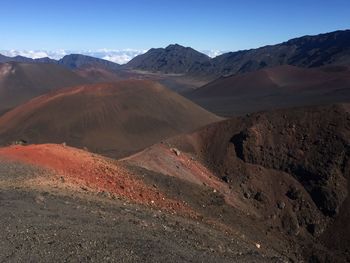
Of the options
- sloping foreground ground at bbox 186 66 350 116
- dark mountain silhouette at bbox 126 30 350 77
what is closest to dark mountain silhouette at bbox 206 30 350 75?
dark mountain silhouette at bbox 126 30 350 77

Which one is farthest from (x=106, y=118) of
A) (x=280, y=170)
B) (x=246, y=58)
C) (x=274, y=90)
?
(x=246, y=58)

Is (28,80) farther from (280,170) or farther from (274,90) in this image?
(280,170)

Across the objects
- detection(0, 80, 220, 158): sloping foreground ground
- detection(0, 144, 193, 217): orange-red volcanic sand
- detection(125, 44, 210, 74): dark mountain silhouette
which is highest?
detection(0, 144, 193, 217): orange-red volcanic sand

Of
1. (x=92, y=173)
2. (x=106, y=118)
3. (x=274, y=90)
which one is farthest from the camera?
(x=274, y=90)

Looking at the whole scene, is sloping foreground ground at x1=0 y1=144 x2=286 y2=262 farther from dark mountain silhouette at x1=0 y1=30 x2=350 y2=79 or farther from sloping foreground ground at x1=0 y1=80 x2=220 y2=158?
dark mountain silhouette at x1=0 y1=30 x2=350 y2=79

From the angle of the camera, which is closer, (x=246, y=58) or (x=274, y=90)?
(x=274, y=90)

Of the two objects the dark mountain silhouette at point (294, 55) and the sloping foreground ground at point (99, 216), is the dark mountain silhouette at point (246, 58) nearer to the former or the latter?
the dark mountain silhouette at point (294, 55)

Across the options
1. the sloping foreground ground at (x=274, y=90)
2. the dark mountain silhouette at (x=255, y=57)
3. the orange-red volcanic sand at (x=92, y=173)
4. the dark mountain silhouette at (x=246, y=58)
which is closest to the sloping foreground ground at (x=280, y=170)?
the orange-red volcanic sand at (x=92, y=173)
